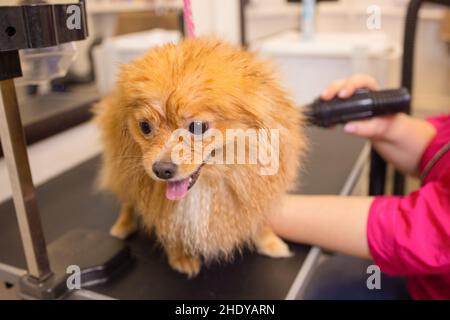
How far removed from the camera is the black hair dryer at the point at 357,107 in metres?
0.77

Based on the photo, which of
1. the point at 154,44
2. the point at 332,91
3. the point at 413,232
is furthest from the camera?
the point at 154,44

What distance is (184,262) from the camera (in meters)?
0.66

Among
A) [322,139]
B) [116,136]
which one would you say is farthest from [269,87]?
[322,139]

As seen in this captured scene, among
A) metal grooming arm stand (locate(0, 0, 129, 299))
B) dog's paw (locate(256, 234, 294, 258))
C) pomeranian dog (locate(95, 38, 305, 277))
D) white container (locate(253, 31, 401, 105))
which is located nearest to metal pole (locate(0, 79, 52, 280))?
metal grooming arm stand (locate(0, 0, 129, 299))

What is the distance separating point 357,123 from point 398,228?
27cm

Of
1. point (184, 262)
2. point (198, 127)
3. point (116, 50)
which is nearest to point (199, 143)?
point (198, 127)

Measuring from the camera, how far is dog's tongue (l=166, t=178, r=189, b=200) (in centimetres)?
53

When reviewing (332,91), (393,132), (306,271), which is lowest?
(306,271)

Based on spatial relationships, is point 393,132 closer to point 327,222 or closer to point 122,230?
point 327,222

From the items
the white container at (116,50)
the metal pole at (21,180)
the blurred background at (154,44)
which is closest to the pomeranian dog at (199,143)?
the metal pole at (21,180)

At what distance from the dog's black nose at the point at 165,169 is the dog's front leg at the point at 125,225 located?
0.89ft

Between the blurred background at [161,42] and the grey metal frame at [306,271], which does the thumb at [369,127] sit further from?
the blurred background at [161,42]

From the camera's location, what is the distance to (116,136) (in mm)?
604

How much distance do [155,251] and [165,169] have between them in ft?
0.90
